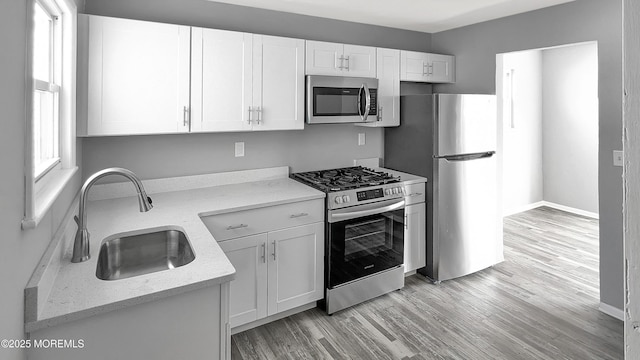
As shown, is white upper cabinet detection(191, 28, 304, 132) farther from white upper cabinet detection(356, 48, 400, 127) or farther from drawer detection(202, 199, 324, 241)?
white upper cabinet detection(356, 48, 400, 127)

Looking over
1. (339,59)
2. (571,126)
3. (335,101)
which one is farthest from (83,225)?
(571,126)

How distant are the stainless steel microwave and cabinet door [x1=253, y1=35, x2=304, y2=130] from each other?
93mm

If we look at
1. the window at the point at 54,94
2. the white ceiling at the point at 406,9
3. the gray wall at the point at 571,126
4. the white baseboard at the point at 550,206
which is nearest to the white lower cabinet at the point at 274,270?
the window at the point at 54,94

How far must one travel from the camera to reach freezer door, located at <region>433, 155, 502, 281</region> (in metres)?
3.32

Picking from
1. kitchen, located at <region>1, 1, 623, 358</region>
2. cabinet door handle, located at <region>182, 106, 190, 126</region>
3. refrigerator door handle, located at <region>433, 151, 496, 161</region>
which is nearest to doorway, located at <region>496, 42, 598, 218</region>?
kitchen, located at <region>1, 1, 623, 358</region>

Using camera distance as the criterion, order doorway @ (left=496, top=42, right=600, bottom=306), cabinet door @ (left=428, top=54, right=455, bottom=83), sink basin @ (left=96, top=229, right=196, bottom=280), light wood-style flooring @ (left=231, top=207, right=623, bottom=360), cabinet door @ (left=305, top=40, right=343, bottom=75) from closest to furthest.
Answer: sink basin @ (left=96, top=229, right=196, bottom=280) < light wood-style flooring @ (left=231, top=207, right=623, bottom=360) < cabinet door @ (left=305, top=40, right=343, bottom=75) < cabinet door @ (left=428, top=54, right=455, bottom=83) < doorway @ (left=496, top=42, right=600, bottom=306)

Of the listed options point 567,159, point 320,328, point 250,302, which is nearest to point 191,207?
point 250,302

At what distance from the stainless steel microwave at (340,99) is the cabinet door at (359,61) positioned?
0.08 metres

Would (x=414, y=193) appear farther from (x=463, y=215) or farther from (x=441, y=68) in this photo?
(x=441, y=68)

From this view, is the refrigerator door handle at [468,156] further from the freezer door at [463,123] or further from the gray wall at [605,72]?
the gray wall at [605,72]

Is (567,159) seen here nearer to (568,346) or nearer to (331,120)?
(568,346)

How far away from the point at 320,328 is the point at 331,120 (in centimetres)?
165

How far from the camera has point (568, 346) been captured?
241 centimetres

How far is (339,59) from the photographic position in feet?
10.3
